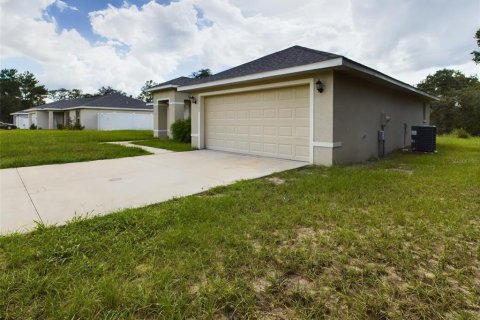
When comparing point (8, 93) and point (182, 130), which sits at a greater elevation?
point (8, 93)

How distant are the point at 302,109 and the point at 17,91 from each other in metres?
57.8

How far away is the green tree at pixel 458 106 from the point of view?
26.4 metres

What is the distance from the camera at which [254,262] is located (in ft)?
7.58

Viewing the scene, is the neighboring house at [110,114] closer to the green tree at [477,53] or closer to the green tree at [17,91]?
the green tree at [17,91]

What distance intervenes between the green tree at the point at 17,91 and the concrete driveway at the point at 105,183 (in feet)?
174

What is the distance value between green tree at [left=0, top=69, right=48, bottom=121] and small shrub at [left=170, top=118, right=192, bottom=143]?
158ft

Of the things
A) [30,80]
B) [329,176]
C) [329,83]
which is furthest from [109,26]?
[30,80]

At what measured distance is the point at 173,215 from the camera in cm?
336

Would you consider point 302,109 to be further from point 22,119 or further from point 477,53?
point 22,119

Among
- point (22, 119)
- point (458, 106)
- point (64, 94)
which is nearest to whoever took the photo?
point (458, 106)

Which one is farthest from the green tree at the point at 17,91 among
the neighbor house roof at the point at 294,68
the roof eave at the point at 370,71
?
the roof eave at the point at 370,71

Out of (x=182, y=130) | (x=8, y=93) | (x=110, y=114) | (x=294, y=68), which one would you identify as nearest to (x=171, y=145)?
Answer: (x=182, y=130)

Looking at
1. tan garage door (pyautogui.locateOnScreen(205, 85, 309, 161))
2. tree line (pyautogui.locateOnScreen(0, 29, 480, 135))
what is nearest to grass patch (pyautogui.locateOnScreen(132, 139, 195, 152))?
tan garage door (pyautogui.locateOnScreen(205, 85, 309, 161))

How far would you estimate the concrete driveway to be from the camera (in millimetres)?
3600
